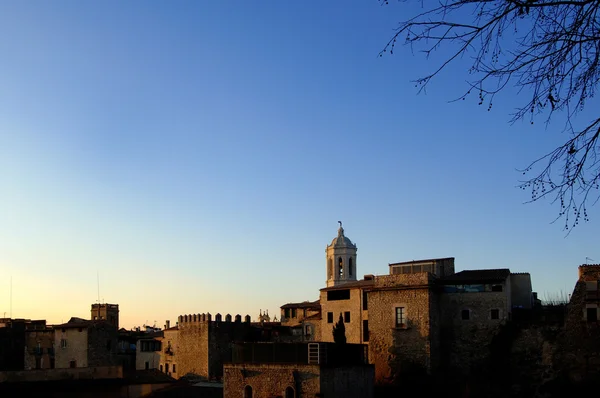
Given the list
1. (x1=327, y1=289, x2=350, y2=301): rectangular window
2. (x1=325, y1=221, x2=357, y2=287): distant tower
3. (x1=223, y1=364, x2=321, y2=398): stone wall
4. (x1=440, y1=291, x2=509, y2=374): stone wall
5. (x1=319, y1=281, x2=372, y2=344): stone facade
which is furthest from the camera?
(x1=325, y1=221, x2=357, y2=287): distant tower

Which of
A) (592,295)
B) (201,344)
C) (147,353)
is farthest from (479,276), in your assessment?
(147,353)

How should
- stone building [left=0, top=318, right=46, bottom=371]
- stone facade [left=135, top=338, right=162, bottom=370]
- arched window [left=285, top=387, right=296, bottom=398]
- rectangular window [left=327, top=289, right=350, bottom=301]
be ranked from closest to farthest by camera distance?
arched window [left=285, top=387, right=296, bottom=398]
rectangular window [left=327, top=289, right=350, bottom=301]
stone facade [left=135, top=338, right=162, bottom=370]
stone building [left=0, top=318, right=46, bottom=371]

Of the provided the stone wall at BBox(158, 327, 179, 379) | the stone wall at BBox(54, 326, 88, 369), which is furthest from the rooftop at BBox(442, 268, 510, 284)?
the stone wall at BBox(54, 326, 88, 369)

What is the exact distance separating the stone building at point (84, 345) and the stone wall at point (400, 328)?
25.7m

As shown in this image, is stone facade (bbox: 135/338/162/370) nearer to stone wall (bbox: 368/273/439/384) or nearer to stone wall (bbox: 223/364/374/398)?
stone wall (bbox: 223/364/374/398)

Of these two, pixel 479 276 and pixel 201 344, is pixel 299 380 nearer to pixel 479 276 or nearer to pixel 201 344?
pixel 479 276

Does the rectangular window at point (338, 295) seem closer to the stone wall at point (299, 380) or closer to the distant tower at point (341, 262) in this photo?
the stone wall at point (299, 380)

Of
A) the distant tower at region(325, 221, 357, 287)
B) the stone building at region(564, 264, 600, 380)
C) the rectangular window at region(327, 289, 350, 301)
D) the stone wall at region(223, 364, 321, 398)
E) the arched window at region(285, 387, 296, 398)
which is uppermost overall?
the distant tower at region(325, 221, 357, 287)

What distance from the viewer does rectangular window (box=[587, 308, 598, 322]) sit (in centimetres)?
4066

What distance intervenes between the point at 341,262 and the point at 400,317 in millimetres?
24973

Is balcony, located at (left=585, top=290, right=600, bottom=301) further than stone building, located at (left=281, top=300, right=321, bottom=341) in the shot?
No

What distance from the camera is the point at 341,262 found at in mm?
69875

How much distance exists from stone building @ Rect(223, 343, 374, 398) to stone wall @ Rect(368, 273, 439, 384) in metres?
2.46

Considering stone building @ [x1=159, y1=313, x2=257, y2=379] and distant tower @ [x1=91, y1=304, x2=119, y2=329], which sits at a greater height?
distant tower @ [x1=91, y1=304, x2=119, y2=329]
